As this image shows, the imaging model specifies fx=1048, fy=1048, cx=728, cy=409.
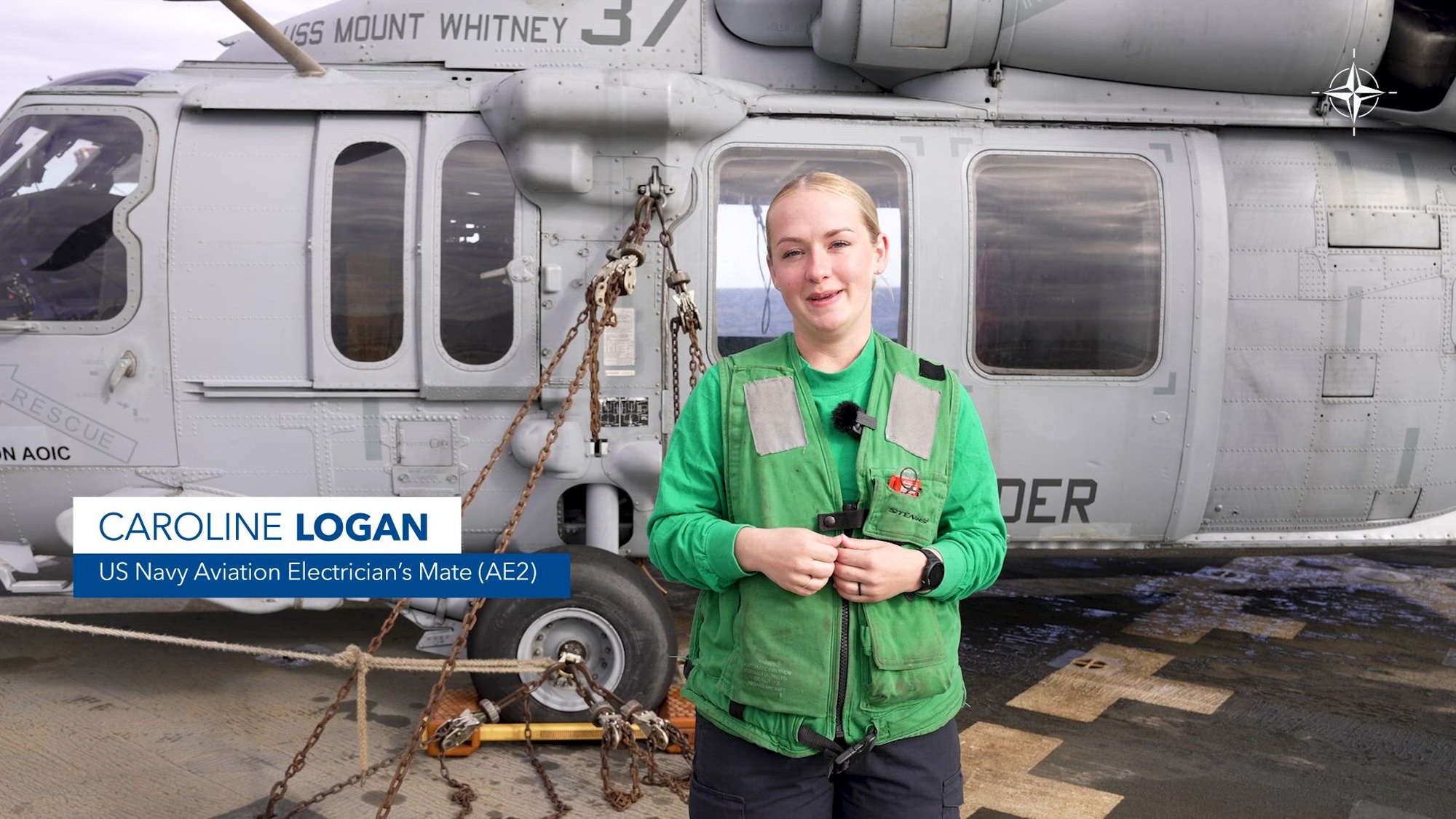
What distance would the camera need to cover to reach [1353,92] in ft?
15.8

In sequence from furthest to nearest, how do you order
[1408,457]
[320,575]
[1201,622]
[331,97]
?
[1201,622], [1408,457], [331,97], [320,575]

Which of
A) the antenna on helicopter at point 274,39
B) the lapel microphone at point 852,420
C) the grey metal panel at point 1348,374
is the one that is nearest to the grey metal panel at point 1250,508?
the grey metal panel at point 1348,374

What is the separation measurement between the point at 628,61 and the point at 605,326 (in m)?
1.44

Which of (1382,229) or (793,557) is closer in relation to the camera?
(793,557)

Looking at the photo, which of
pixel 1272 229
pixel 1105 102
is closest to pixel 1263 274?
pixel 1272 229

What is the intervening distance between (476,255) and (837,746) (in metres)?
3.28

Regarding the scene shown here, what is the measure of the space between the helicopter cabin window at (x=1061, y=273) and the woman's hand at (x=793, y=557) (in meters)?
3.13

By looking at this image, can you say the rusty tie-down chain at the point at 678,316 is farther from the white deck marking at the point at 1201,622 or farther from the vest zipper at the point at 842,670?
the white deck marking at the point at 1201,622

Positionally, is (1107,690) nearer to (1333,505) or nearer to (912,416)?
(1333,505)

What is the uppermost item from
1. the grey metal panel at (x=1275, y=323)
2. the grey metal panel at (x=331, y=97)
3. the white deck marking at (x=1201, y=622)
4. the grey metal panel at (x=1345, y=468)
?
the grey metal panel at (x=331, y=97)

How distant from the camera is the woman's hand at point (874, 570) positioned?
181 centimetres

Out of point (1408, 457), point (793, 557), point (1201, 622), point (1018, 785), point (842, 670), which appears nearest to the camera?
point (793, 557)

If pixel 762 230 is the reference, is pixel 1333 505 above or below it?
below

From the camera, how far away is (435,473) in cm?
466
